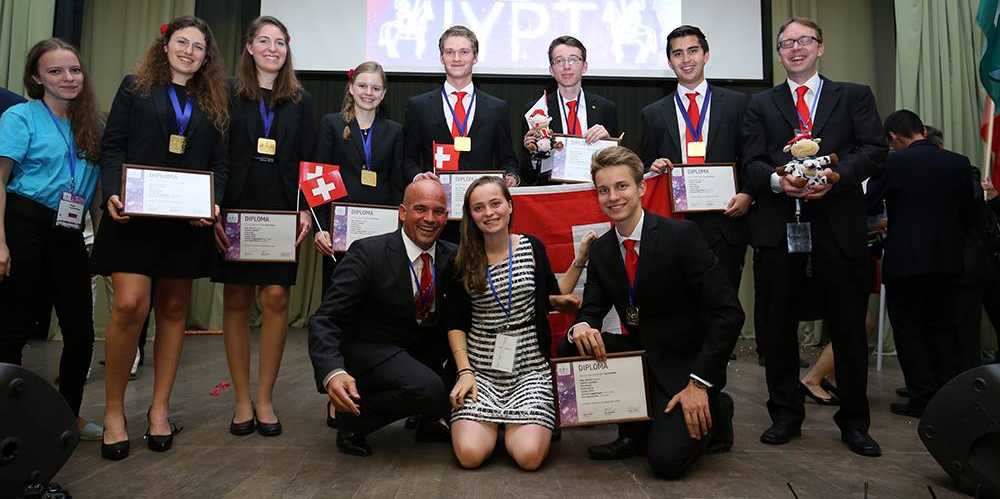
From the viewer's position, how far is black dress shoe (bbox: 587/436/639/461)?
7.88 feet

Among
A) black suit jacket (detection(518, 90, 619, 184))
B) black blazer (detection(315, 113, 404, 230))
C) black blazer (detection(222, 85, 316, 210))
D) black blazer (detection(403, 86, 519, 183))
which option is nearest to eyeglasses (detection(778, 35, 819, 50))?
black suit jacket (detection(518, 90, 619, 184))

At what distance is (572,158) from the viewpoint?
2.94 m

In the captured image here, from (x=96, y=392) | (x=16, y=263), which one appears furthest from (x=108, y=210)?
(x=96, y=392)

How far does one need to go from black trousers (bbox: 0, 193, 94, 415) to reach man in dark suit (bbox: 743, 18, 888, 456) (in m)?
2.66

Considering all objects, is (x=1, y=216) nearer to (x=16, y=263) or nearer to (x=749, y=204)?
(x=16, y=263)

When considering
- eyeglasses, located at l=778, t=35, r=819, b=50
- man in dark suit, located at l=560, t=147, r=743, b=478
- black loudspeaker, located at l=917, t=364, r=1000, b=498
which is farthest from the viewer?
eyeglasses, located at l=778, t=35, r=819, b=50

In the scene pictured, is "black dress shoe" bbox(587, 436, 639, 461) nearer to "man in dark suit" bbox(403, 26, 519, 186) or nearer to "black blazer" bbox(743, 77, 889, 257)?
"black blazer" bbox(743, 77, 889, 257)

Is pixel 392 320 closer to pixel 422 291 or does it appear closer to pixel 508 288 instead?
pixel 422 291

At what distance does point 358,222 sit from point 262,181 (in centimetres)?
43

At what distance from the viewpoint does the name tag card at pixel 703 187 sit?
2.78 m

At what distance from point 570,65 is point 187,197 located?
181 centimetres

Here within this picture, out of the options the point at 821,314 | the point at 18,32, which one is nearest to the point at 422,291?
the point at 821,314

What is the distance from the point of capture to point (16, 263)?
7.96 ft

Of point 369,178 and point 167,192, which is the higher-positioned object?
point 369,178
